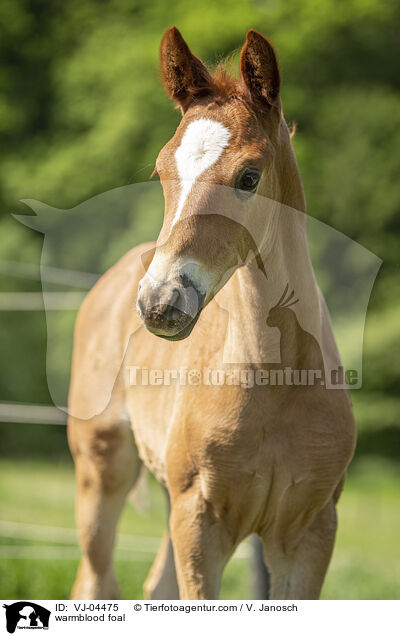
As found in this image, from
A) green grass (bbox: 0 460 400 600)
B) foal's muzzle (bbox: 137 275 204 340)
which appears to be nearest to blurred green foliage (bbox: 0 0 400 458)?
green grass (bbox: 0 460 400 600)

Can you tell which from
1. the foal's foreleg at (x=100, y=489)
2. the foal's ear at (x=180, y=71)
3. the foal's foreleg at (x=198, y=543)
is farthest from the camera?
the foal's foreleg at (x=100, y=489)

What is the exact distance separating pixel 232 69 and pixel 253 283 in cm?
65

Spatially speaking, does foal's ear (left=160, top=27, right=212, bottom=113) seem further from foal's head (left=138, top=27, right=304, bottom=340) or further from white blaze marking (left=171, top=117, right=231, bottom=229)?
white blaze marking (left=171, top=117, right=231, bottom=229)

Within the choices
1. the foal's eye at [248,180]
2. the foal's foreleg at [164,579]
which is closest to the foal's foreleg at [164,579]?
the foal's foreleg at [164,579]

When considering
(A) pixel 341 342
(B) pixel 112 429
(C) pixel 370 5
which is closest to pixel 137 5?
(C) pixel 370 5

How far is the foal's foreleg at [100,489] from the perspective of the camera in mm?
2990

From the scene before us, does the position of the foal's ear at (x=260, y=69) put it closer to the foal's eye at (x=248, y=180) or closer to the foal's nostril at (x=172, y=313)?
the foal's eye at (x=248, y=180)

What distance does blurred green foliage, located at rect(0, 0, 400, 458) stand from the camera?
26.7ft

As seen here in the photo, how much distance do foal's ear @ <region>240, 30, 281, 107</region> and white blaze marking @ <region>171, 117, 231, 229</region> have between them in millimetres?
197

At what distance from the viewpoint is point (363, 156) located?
8320mm
